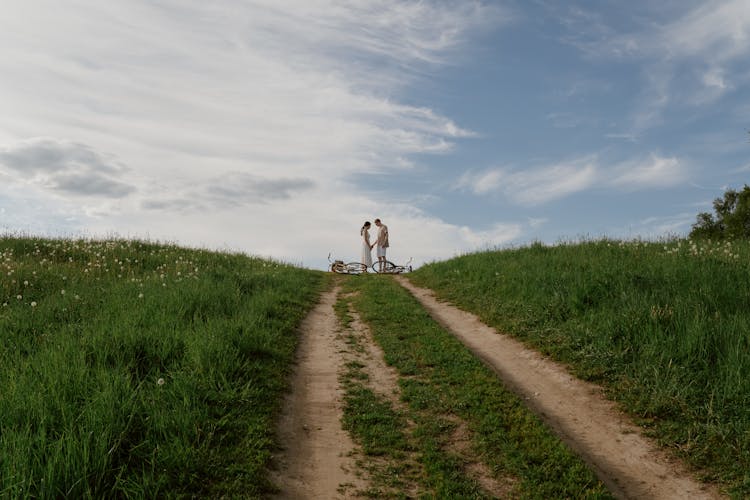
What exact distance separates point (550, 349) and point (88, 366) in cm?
837

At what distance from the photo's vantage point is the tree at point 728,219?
33.2m

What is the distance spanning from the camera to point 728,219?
112 feet

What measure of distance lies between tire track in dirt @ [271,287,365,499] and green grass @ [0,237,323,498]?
267 millimetres

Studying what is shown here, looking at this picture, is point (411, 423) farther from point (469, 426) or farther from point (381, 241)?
point (381, 241)

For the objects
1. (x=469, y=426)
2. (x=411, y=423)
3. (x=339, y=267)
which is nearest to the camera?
(x=469, y=426)

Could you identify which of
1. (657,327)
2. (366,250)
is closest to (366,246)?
(366,250)

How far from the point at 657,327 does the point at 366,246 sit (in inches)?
785

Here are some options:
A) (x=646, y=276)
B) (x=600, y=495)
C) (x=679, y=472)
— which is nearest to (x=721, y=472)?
(x=679, y=472)

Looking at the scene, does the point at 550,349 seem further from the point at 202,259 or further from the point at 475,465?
the point at 202,259

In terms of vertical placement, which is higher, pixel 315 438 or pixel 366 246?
pixel 366 246

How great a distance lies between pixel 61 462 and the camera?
4.95 metres

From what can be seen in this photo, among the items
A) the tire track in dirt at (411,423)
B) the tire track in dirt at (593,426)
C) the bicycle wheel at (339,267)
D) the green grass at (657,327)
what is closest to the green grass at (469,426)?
the tire track in dirt at (411,423)

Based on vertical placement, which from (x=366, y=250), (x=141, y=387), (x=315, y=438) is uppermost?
(x=366, y=250)

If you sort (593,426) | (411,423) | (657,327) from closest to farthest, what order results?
(411,423) → (593,426) → (657,327)
